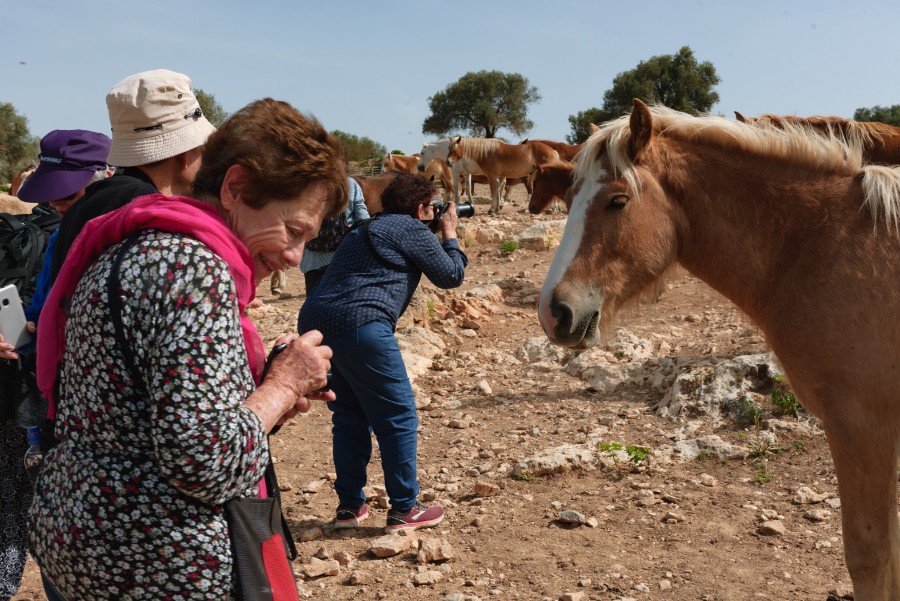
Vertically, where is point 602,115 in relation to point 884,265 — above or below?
above

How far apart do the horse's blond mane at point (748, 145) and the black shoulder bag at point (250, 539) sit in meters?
2.16

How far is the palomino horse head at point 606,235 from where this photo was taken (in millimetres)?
3162

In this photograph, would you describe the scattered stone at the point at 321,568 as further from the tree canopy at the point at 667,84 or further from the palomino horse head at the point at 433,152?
the tree canopy at the point at 667,84

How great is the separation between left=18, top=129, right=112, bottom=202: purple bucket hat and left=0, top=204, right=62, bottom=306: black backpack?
11.3 inches

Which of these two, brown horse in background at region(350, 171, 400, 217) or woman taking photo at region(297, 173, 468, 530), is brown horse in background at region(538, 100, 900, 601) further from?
brown horse in background at region(350, 171, 400, 217)

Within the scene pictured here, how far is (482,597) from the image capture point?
3629 mm

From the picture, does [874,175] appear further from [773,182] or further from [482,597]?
[482,597]

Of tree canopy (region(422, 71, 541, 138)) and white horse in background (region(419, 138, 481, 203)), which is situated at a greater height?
tree canopy (region(422, 71, 541, 138))

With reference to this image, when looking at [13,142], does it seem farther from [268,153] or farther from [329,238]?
[268,153]

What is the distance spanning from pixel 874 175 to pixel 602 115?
128ft

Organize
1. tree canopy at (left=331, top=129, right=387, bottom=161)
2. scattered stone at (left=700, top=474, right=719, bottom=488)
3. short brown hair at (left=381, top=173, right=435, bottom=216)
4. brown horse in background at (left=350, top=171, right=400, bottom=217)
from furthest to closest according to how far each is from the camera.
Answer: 1. tree canopy at (left=331, top=129, right=387, bottom=161)
2. brown horse in background at (left=350, top=171, right=400, bottom=217)
3. scattered stone at (left=700, top=474, right=719, bottom=488)
4. short brown hair at (left=381, top=173, right=435, bottom=216)

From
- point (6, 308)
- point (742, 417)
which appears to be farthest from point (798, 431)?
point (6, 308)

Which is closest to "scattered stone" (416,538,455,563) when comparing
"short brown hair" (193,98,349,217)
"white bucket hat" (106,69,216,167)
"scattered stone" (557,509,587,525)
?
"scattered stone" (557,509,587,525)

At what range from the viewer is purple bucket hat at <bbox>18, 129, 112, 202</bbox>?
3.03 metres
